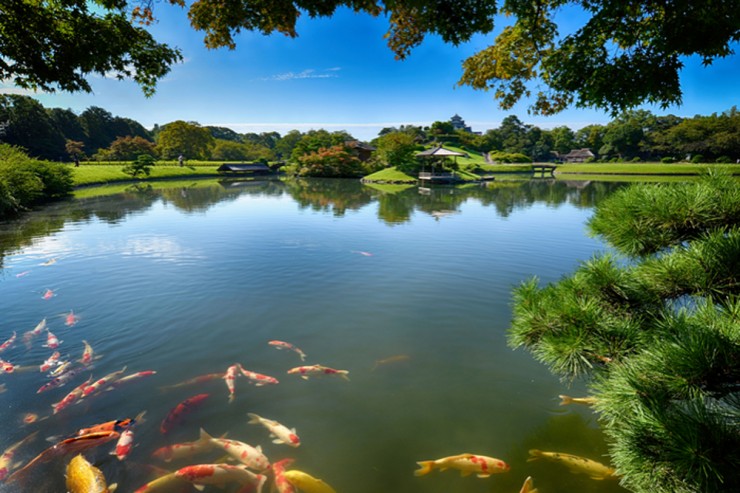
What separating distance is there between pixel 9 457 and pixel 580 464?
5.52 meters

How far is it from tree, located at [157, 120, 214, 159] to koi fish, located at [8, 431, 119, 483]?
232ft

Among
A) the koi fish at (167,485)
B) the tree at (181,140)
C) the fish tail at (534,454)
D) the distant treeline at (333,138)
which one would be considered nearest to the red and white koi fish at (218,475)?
the koi fish at (167,485)

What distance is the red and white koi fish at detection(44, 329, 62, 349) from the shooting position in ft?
18.1

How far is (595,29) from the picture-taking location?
3.05 meters

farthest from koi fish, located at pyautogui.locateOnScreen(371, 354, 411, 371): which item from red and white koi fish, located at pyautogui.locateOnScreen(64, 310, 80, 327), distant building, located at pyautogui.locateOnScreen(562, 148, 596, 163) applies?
distant building, located at pyautogui.locateOnScreen(562, 148, 596, 163)

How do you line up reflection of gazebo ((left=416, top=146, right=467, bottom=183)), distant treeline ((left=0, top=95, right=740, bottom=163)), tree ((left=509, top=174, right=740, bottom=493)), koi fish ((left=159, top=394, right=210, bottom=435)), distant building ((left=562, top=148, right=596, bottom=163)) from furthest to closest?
distant building ((left=562, top=148, right=596, bottom=163)) → distant treeline ((left=0, top=95, right=740, bottom=163)) → reflection of gazebo ((left=416, top=146, right=467, bottom=183)) → koi fish ((left=159, top=394, right=210, bottom=435)) → tree ((left=509, top=174, right=740, bottom=493))

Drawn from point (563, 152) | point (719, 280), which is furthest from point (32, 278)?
point (563, 152)

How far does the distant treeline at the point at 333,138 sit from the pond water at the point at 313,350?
42208 mm

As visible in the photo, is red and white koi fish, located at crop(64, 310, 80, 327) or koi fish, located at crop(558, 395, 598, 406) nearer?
koi fish, located at crop(558, 395, 598, 406)

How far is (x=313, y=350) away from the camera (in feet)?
18.0

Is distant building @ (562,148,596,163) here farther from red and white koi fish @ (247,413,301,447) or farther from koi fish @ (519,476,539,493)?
red and white koi fish @ (247,413,301,447)

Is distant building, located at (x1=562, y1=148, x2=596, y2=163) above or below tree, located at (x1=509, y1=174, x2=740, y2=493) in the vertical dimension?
above

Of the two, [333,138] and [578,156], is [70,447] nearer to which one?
[333,138]

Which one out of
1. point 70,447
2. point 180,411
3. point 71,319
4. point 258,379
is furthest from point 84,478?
point 71,319
